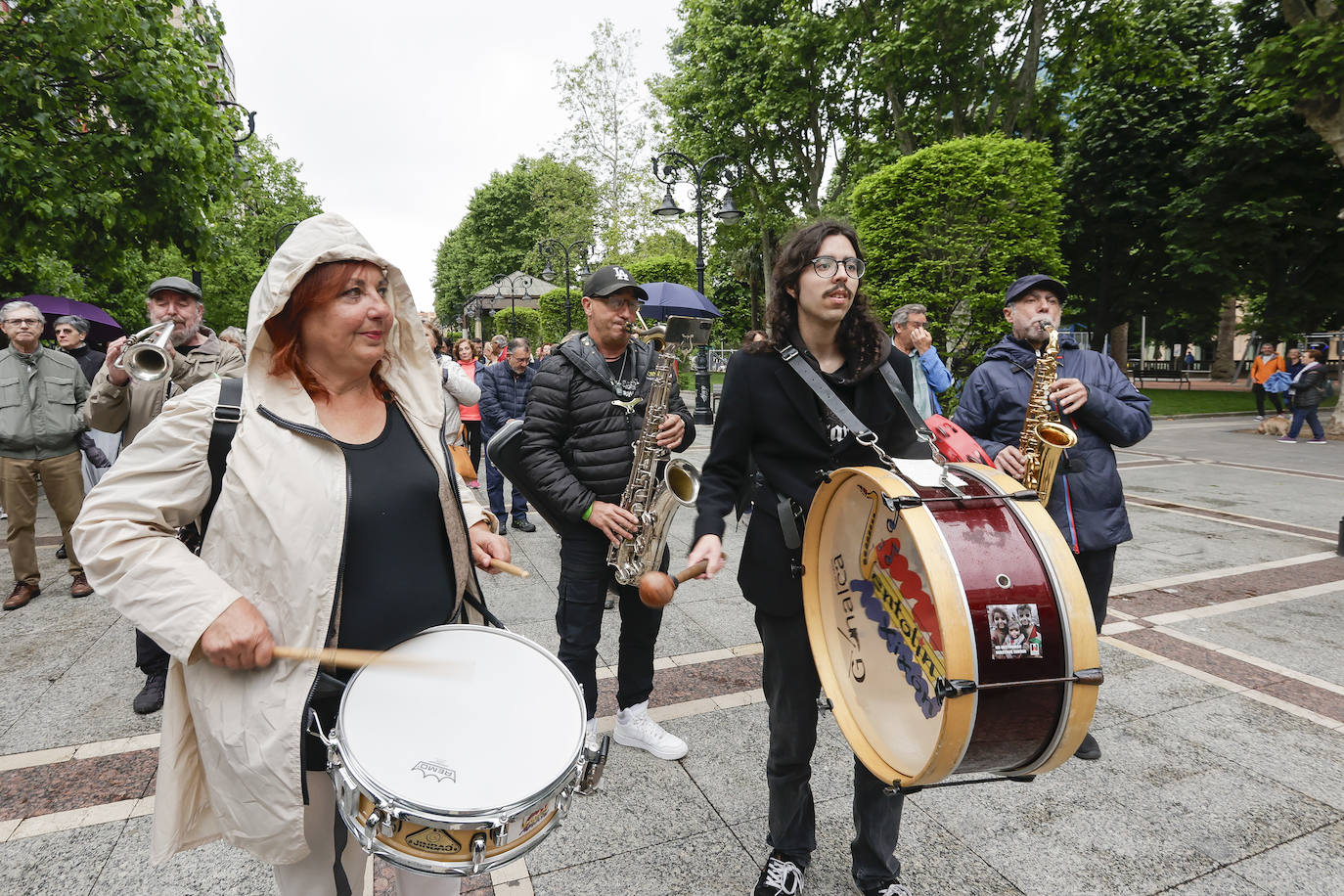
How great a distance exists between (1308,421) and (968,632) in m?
16.9

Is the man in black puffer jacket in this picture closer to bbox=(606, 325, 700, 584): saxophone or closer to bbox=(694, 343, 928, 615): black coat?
bbox=(606, 325, 700, 584): saxophone

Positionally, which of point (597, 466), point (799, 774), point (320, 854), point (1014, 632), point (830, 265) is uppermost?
point (830, 265)

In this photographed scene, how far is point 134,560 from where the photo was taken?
143cm

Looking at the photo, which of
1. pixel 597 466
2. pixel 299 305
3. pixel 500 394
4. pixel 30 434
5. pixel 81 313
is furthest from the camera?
pixel 81 313

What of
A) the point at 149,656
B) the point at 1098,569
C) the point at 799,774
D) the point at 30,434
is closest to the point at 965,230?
the point at 1098,569

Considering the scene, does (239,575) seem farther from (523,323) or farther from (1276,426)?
(523,323)

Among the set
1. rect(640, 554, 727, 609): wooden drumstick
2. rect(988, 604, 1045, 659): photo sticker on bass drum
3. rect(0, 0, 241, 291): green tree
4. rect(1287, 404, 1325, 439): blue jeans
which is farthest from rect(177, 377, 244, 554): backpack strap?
rect(1287, 404, 1325, 439): blue jeans

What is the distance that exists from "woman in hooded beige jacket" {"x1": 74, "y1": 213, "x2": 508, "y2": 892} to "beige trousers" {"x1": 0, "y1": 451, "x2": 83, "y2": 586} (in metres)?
5.34

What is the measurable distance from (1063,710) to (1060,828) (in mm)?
1465

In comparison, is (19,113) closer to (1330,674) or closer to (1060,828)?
(1060,828)

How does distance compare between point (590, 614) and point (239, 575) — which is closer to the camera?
point (239, 575)

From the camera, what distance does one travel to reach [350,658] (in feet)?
5.02

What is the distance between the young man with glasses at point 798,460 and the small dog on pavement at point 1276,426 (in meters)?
16.9

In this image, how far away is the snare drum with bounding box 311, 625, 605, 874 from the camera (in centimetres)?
135
